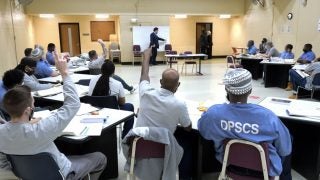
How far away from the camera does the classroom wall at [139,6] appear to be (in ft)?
40.1

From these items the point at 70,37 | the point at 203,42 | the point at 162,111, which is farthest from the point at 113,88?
the point at 70,37

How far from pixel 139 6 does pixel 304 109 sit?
36.5 ft

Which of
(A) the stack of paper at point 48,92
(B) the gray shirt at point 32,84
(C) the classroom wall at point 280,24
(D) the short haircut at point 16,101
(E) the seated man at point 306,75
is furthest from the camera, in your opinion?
(C) the classroom wall at point 280,24

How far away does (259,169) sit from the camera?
75.1 inches

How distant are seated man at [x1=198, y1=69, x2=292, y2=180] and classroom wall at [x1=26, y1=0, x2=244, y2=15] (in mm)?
11492

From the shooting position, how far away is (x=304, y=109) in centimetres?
283

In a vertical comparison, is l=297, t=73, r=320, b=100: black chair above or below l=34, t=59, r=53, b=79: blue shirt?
below

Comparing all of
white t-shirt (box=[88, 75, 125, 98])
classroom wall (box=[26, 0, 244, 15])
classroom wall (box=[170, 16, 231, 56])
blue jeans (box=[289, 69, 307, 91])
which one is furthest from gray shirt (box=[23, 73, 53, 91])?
classroom wall (box=[170, 16, 231, 56])

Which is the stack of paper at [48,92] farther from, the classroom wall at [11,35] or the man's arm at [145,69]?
the classroom wall at [11,35]

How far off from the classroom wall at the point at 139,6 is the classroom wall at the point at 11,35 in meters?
1.00

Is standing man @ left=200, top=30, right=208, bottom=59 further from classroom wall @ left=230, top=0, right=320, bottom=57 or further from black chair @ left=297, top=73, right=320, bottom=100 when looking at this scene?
black chair @ left=297, top=73, right=320, bottom=100

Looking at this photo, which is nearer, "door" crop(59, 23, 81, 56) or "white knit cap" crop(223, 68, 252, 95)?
"white knit cap" crop(223, 68, 252, 95)

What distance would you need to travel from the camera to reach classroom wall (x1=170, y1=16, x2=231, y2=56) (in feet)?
50.9

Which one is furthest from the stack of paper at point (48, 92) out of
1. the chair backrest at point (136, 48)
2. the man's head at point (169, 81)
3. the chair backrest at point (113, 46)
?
the chair backrest at point (113, 46)
